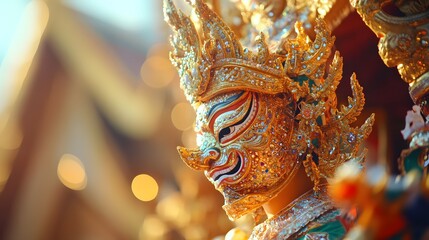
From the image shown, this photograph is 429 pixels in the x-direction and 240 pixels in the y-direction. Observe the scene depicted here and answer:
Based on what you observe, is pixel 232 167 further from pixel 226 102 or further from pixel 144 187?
pixel 144 187

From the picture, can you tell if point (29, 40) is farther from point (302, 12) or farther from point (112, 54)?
point (302, 12)

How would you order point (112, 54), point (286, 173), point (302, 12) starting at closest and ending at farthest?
1. point (286, 173)
2. point (302, 12)
3. point (112, 54)

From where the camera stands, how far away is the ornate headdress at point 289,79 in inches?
81.0

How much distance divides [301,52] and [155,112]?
265 cm

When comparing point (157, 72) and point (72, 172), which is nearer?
point (72, 172)

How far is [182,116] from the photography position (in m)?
4.42

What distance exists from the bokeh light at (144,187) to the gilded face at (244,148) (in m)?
2.48

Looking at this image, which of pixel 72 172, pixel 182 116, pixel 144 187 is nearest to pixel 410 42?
pixel 182 116

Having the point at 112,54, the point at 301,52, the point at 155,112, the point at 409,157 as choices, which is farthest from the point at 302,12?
the point at 112,54

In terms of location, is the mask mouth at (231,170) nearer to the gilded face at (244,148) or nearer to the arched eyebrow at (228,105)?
the gilded face at (244,148)

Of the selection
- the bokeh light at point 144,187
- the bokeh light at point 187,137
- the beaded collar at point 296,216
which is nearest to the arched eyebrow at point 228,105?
the beaded collar at point 296,216

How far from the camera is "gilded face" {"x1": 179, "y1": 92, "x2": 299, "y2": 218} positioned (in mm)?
2010

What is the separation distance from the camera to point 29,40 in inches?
187

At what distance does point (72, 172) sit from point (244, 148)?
2766mm
